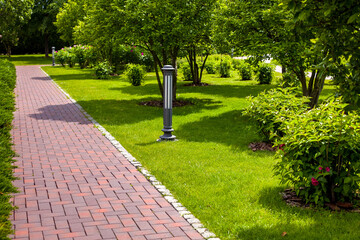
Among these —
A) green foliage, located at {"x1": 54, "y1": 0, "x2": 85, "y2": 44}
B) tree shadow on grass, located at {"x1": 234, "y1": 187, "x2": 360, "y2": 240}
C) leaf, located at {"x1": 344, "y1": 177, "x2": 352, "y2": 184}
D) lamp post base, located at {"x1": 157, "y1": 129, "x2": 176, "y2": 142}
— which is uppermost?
green foliage, located at {"x1": 54, "y1": 0, "x2": 85, "y2": 44}

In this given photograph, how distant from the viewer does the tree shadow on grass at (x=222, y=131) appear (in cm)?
951

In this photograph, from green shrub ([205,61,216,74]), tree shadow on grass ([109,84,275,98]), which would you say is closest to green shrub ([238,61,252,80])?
tree shadow on grass ([109,84,275,98])

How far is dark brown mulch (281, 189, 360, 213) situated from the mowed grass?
11cm

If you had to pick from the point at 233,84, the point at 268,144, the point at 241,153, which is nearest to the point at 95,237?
the point at 241,153

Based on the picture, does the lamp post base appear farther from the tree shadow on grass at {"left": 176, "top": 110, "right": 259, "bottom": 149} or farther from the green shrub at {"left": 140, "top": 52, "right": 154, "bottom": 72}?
the green shrub at {"left": 140, "top": 52, "right": 154, "bottom": 72}

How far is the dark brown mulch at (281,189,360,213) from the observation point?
18.1ft

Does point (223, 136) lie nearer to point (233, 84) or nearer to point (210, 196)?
point (210, 196)

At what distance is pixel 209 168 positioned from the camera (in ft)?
23.9

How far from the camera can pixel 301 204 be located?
571 centimetres

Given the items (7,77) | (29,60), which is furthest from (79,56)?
(7,77)

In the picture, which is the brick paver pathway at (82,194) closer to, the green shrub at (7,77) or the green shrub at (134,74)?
the green shrub at (7,77)

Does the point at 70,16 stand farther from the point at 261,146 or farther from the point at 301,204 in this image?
the point at 301,204

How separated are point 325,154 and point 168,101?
4689 millimetres

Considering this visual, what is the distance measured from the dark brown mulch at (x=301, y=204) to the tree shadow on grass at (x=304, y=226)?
0.38ft
